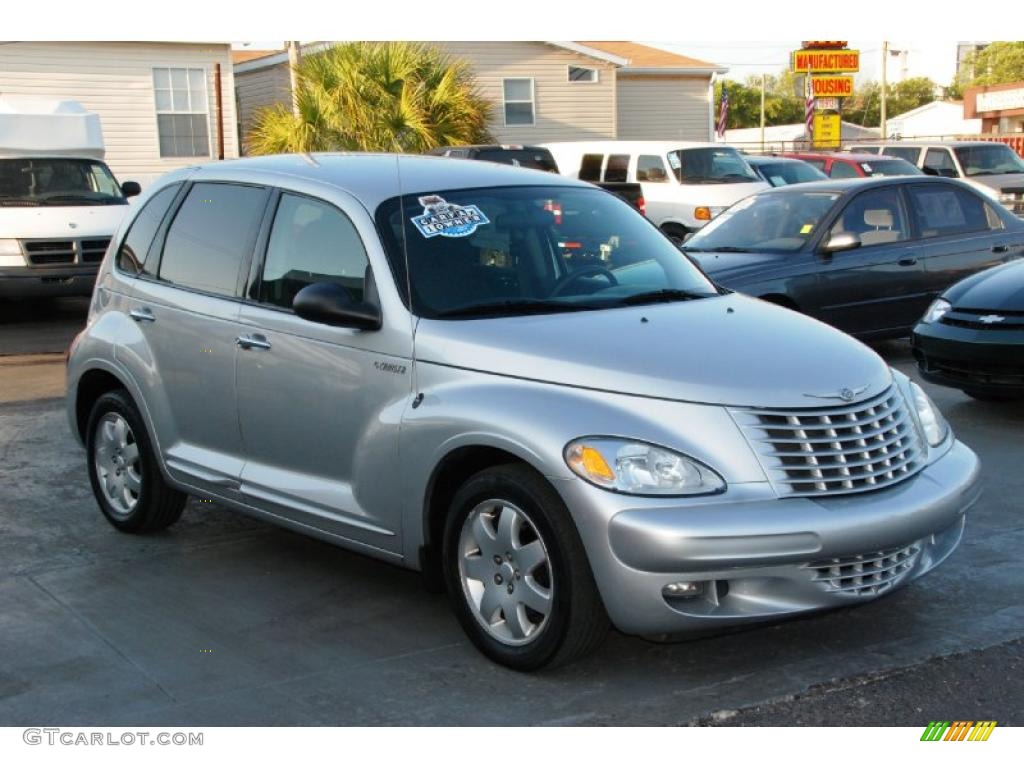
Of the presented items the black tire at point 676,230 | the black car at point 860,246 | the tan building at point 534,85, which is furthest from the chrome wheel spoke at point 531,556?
the tan building at point 534,85

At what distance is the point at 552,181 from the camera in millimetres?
5953

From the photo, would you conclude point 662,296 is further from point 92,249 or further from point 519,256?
point 92,249

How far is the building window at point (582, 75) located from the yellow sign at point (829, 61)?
559 centimetres

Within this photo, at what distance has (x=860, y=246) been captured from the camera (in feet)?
36.0

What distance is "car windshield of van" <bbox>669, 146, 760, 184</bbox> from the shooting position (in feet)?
65.6

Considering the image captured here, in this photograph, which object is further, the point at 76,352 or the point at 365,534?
the point at 76,352

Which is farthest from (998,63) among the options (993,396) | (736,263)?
(993,396)

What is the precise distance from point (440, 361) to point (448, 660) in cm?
108

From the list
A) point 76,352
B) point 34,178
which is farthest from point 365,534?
point 34,178

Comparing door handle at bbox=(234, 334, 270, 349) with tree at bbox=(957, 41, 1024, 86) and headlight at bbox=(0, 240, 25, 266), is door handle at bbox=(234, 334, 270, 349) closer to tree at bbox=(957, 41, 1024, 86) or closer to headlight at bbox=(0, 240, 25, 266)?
headlight at bbox=(0, 240, 25, 266)

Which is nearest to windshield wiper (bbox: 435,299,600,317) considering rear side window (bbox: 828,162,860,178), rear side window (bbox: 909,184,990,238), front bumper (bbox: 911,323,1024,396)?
front bumper (bbox: 911,323,1024,396)

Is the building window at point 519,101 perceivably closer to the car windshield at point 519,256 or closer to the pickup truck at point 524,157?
the pickup truck at point 524,157

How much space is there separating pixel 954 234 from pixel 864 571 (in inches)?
309
